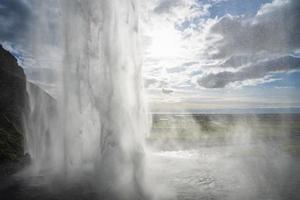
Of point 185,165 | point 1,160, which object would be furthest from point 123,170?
point 1,160

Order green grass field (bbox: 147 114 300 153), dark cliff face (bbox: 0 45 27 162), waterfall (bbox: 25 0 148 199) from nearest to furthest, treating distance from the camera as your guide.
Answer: waterfall (bbox: 25 0 148 199)
dark cliff face (bbox: 0 45 27 162)
green grass field (bbox: 147 114 300 153)

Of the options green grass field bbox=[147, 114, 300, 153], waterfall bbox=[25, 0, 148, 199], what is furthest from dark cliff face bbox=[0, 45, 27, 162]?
green grass field bbox=[147, 114, 300, 153]

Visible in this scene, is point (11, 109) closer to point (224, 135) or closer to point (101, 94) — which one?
point (101, 94)

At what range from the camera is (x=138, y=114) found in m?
30.3

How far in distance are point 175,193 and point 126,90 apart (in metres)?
12.4

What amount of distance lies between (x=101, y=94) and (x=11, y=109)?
147 feet

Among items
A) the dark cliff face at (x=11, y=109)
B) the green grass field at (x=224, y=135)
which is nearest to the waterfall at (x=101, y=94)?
the dark cliff face at (x=11, y=109)

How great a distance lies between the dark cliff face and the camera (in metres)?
44.7

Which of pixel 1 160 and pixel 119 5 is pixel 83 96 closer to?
pixel 119 5

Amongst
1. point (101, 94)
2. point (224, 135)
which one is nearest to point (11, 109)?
point (101, 94)

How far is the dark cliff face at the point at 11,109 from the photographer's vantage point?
147 feet

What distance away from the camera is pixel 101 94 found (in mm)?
28062

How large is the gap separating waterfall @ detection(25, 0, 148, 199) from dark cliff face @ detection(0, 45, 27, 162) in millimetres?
11964

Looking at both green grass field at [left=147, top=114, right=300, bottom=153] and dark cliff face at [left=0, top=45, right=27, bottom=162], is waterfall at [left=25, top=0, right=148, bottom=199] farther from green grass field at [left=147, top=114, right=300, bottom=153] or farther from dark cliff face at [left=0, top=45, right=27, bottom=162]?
green grass field at [left=147, top=114, right=300, bottom=153]
